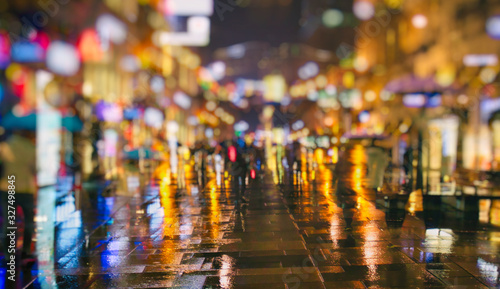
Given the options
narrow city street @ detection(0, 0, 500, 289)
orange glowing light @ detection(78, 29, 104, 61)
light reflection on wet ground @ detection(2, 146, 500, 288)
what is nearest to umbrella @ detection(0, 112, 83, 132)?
narrow city street @ detection(0, 0, 500, 289)

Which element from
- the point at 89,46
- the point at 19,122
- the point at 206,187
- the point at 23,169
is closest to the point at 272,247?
the point at 23,169

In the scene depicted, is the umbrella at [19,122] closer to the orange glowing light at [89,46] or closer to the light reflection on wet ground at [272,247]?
the light reflection on wet ground at [272,247]

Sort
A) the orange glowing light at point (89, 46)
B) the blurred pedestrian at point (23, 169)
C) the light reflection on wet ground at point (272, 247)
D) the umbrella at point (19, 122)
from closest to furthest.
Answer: the light reflection on wet ground at point (272, 247) → the blurred pedestrian at point (23, 169) → the umbrella at point (19, 122) → the orange glowing light at point (89, 46)

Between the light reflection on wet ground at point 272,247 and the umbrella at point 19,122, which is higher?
the umbrella at point 19,122

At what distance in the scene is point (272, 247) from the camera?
7.38 metres

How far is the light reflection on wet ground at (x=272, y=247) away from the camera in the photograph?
19.2 ft

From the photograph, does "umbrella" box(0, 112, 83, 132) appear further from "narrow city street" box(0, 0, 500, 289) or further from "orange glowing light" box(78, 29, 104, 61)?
"orange glowing light" box(78, 29, 104, 61)

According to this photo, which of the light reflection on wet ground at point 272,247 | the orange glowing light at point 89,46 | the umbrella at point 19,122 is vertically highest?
the orange glowing light at point 89,46

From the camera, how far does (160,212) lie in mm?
10820

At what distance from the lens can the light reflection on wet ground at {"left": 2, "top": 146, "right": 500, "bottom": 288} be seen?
19.2 feet

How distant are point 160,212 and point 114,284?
507cm

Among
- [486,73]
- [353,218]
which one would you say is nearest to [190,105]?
[486,73]

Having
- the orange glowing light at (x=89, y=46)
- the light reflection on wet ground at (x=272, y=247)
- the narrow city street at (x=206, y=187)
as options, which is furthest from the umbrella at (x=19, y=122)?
the orange glowing light at (x=89, y=46)

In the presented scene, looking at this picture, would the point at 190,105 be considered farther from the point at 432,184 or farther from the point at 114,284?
the point at 114,284
